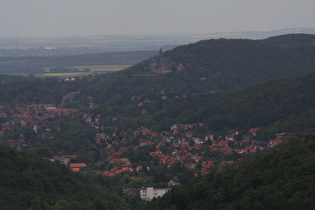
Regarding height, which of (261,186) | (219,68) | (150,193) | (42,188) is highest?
(261,186)

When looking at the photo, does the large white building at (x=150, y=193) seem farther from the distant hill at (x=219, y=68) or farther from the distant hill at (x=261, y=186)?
the distant hill at (x=219, y=68)

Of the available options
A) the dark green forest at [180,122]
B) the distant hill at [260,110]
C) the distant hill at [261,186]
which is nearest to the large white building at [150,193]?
the dark green forest at [180,122]

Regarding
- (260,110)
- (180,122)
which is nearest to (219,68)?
(180,122)

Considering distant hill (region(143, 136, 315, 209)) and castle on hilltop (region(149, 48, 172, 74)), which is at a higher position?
distant hill (region(143, 136, 315, 209))

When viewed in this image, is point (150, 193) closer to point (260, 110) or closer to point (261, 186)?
point (261, 186)

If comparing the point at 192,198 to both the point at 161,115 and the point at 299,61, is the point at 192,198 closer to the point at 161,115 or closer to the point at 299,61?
the point at 161,115

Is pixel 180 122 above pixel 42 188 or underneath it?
underneath

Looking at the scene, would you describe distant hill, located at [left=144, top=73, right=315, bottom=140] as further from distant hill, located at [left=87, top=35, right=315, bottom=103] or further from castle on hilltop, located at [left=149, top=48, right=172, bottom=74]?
castle on hilltop, located at [left=149, top=48, right=172, bottom=74]

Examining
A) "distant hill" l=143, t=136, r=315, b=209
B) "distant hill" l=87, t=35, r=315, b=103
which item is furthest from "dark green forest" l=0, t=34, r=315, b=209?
"distant hill" l=87, t=35, r=315, b=103

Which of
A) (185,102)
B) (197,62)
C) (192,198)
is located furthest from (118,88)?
(192,198)
